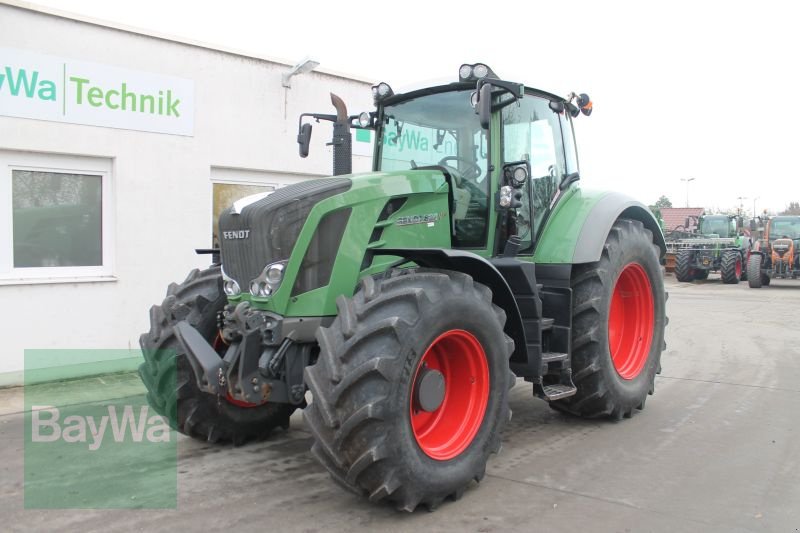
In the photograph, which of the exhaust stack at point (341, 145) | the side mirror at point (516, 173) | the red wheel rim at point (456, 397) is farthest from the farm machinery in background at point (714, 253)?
the red wheel rim at point (456, 397)

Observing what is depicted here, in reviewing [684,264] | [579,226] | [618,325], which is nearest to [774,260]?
[684,264]

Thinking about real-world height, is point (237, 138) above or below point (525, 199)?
above

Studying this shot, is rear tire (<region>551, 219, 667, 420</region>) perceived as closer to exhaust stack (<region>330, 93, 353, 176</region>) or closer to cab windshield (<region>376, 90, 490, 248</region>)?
cab windshield (<region>376, 90, 490, 248</region>)

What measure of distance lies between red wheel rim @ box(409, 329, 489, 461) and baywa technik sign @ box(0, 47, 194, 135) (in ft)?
17.5

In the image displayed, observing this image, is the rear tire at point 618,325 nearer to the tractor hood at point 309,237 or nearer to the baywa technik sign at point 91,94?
the tractor hood at point 309,237

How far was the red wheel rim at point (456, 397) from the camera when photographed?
4.16 metres

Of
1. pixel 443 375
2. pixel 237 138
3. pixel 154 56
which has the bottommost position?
pixel 443 375

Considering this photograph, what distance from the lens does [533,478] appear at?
4488 mm

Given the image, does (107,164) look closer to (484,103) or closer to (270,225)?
(270,225)

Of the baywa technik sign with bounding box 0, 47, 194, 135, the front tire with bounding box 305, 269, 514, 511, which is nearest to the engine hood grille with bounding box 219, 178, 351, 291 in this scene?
the front tire with bounding box 305, 269, 514, 511

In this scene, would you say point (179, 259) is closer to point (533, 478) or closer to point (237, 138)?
point (237, 138)

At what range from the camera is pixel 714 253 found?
76.4 feet

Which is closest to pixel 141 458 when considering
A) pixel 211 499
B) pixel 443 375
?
pixel 211 499

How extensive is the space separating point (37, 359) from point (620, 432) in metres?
5.87
